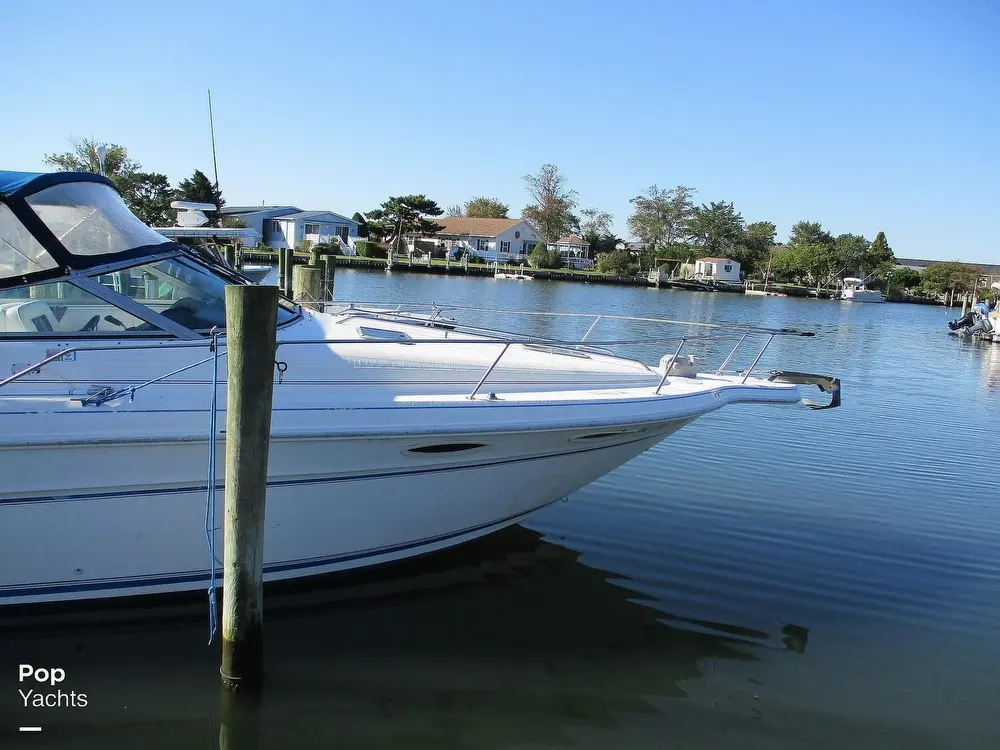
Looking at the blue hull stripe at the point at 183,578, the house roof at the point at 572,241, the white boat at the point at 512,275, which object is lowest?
the blue hull stripe at the point at 183,578

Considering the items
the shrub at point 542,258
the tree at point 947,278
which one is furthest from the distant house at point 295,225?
the tree at point 947,278

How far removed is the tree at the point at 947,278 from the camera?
275ft

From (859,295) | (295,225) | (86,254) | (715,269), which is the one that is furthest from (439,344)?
(859,295)

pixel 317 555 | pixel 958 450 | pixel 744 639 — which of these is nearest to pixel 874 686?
pixel 744 639

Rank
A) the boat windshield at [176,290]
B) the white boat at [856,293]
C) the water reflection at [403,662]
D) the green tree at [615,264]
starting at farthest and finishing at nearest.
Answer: the green tree at [615,264] → the white boat at [856,293] → the boat windshield at [176,290] → the water reflection at [403,662]

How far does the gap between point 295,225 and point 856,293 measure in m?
53.0

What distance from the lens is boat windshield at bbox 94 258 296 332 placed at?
5195 millimetres

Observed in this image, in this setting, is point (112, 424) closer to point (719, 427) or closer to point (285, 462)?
point (285, 462)

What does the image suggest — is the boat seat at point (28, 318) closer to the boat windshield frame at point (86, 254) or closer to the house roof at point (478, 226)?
the boat windshield frame at point (86, 254)

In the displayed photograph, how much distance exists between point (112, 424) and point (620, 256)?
246ft

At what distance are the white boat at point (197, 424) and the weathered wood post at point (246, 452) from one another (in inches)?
11.7

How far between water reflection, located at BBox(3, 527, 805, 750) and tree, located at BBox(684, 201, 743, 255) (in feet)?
293

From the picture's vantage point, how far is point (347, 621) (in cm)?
527

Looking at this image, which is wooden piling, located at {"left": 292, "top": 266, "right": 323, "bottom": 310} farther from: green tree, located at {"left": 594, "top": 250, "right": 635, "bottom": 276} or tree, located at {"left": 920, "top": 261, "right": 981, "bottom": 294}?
tree, located at {"left": 920, "top": 261, "right": 981, "bottom": 294}
